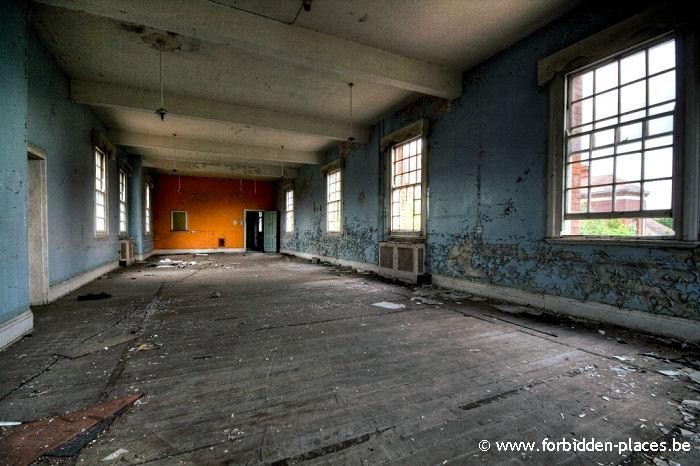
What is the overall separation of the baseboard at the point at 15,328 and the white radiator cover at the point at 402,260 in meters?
5.09

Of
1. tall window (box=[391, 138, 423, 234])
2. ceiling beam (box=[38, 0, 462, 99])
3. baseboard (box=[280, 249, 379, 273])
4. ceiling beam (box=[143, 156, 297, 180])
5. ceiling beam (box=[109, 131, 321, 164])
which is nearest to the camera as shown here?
ceiling beam (box=[38, 0, 462, 99])

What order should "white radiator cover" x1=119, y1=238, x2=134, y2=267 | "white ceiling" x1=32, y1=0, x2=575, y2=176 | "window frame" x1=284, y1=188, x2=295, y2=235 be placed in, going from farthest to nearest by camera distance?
1. "window frame" x1=284, y1=188, x2=295, y2=235
2. "white radiator cover" x1=119, y1=238, x2=134, y2=267
3. "white ceiling" x1=32, y1=0, x2=575, y2=176

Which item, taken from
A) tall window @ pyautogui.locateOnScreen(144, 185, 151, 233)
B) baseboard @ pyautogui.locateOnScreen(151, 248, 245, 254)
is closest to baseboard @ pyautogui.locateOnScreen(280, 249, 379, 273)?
baseboard @ pyautogui.locateOnScreen(151, 248, 245, 254)

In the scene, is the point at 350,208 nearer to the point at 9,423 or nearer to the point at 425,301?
the point at 425,301

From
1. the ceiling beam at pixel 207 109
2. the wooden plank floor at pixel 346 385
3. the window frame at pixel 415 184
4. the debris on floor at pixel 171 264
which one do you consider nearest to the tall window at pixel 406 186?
the window frame at pixel 415 184

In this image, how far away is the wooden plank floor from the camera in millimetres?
1411

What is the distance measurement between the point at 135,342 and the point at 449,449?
2.69m

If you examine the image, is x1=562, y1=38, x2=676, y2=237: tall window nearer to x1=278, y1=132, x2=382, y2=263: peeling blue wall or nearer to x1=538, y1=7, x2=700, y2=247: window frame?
x1=538, y1=7, x2=700, y2=247: window frame

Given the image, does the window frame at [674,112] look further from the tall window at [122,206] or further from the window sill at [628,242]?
the tall window at [122,206]

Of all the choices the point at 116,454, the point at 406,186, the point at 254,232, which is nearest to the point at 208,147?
the point at 406,186

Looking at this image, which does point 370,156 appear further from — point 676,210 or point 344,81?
point 676,210

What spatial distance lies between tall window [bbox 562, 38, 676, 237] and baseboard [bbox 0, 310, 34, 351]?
220 inches

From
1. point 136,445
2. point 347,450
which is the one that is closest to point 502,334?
point 347,450

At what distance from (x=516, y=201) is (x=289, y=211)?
1045 cm
